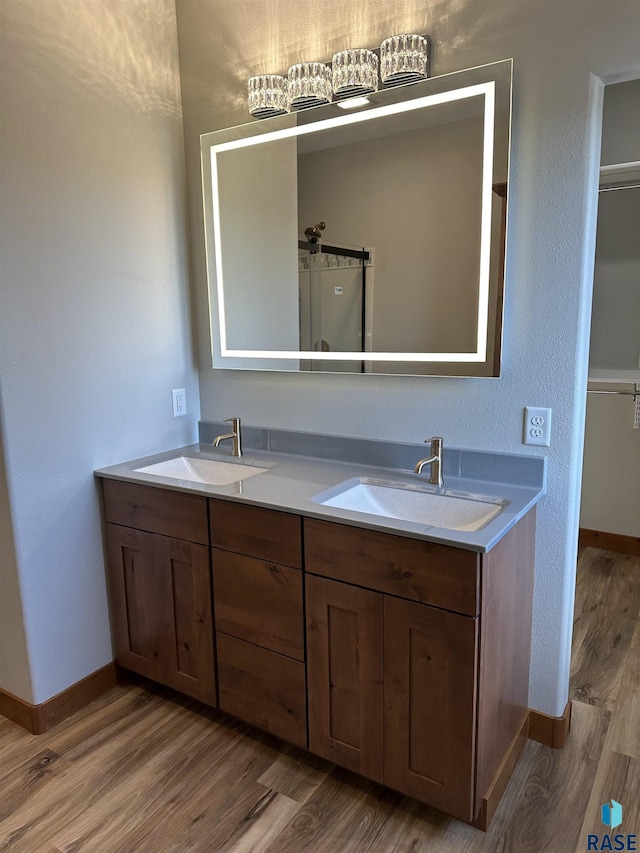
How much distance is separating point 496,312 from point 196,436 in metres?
1.33

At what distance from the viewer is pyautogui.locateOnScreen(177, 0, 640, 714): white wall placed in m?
1.52

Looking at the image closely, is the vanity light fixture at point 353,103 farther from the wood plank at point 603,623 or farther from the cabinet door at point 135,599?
the wood plank at point 603,623

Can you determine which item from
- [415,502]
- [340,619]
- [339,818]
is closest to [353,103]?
[415,502]

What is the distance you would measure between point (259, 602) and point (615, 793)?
3.72ft

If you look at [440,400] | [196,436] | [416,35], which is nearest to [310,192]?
[416,35]

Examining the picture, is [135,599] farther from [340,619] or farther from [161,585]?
[340,619]

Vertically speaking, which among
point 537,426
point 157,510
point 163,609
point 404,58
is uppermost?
point 404,58

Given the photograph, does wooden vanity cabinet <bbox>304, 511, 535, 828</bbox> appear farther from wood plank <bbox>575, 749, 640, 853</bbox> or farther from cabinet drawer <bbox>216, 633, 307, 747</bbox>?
wood plank <bbox>575, 749, 640, 853</bbox>

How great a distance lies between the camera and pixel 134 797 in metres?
1.64

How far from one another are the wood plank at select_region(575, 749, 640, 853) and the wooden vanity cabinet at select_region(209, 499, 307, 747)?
79cm

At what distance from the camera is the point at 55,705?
6.37 feet

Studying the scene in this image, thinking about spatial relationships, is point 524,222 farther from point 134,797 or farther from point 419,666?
point 134,797

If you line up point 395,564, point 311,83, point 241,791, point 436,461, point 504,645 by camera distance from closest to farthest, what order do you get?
point 395,564 < point 504,645 < point 241,791 < point 436,461 < point 311,83

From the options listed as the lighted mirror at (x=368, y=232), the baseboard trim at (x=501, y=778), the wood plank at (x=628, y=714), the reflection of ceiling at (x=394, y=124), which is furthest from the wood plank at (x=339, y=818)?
the reflection of ceiling at (x=394, y=124)
